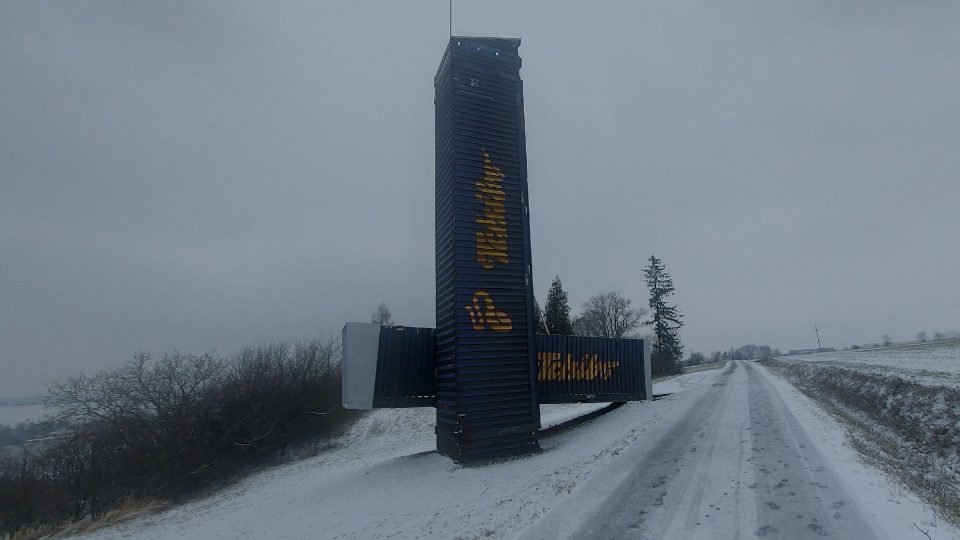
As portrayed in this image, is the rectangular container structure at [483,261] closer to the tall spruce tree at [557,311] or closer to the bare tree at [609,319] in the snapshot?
the tall spruce tree at [557,311]

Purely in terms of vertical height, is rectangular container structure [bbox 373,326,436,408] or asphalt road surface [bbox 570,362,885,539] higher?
rectangular container structure [bbox 373,326,436,408]

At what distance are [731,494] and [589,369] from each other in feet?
36.6

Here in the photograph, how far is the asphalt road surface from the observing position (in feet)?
23.8

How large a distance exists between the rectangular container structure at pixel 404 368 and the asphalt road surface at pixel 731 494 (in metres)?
8.24

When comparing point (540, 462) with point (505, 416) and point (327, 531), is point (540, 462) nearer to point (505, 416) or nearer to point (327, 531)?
point (505, 416)

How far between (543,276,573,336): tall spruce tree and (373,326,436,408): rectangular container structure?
115ft

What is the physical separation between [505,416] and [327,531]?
6.87 metres

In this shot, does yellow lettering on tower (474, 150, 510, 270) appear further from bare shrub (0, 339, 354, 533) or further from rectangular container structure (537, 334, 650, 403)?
bare shrub (0, 339, 354, 533)

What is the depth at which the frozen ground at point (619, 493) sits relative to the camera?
7.60 meters

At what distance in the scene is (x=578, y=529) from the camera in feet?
25.6

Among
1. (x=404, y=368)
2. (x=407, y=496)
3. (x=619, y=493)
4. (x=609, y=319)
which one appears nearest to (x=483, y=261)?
(x=404, y=368)

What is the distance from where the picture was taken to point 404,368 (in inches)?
666

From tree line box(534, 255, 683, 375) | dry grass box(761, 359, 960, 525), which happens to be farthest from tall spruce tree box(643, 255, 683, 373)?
dry grass box(761, 359, 960, 525)

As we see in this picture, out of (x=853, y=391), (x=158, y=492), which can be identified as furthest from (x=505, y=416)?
(x=853, y=391)
